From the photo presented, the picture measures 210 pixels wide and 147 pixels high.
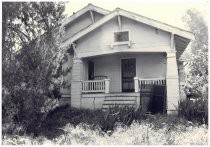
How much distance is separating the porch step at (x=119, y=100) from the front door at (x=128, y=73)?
99.7 inches

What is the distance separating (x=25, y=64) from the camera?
31.1ft

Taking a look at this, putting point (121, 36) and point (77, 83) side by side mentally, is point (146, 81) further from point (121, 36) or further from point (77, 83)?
point (77, 83)

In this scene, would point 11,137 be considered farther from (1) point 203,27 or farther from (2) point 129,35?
(1) point 203,27

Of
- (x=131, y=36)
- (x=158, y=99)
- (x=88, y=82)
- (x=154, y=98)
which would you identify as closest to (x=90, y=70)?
(x=88, y=82)

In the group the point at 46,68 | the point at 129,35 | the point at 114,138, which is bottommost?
the point at 114,138

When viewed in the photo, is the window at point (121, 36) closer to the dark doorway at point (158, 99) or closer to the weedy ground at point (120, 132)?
the dark doorway at point (158, 99)

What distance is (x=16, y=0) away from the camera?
32.4 feet

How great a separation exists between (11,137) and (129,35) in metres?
7.50

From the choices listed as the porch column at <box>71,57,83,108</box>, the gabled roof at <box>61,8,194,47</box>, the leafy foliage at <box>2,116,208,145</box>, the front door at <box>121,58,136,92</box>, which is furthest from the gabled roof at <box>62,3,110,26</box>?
the leafy foliage at <box>2,116,208,145</box>

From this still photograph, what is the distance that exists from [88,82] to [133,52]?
2.94 metres

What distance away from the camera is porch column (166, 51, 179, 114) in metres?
12.7

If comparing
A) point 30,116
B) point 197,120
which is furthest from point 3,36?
point 197,120

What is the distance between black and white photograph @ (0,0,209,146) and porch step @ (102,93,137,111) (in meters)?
0.05

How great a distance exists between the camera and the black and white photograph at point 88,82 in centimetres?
909
